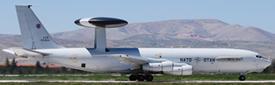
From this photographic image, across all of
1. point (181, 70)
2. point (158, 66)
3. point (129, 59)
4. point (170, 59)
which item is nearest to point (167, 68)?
point (158, 66)

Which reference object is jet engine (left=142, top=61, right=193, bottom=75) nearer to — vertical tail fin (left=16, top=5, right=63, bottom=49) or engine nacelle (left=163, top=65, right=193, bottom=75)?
engine nacelle (left=163, top=65, right=193, bottom=75)

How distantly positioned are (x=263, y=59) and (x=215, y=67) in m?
4.90

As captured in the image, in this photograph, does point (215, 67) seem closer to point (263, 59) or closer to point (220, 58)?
point (220, 58)

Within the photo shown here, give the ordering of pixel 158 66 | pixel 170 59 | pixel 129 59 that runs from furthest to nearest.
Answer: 1. pixel 170 59
2. pixel 129 59
3. pixel 158 66

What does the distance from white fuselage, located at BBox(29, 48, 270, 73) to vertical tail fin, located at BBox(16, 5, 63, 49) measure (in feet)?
2.84

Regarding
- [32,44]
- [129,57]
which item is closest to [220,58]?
[129,57]

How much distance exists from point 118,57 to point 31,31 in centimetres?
829

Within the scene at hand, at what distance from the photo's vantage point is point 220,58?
123 ft

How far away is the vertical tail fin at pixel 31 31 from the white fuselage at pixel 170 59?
866 mm

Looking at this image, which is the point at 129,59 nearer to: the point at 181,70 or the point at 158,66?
the point at 158,66

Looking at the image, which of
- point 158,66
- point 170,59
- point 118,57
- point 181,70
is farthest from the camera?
point 170,59

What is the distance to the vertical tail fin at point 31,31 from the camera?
116 feet

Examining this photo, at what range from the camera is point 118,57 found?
3416 cm

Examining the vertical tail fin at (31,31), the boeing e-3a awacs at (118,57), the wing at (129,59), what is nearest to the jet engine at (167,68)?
the boeing e-3a awacs at (118,57)
